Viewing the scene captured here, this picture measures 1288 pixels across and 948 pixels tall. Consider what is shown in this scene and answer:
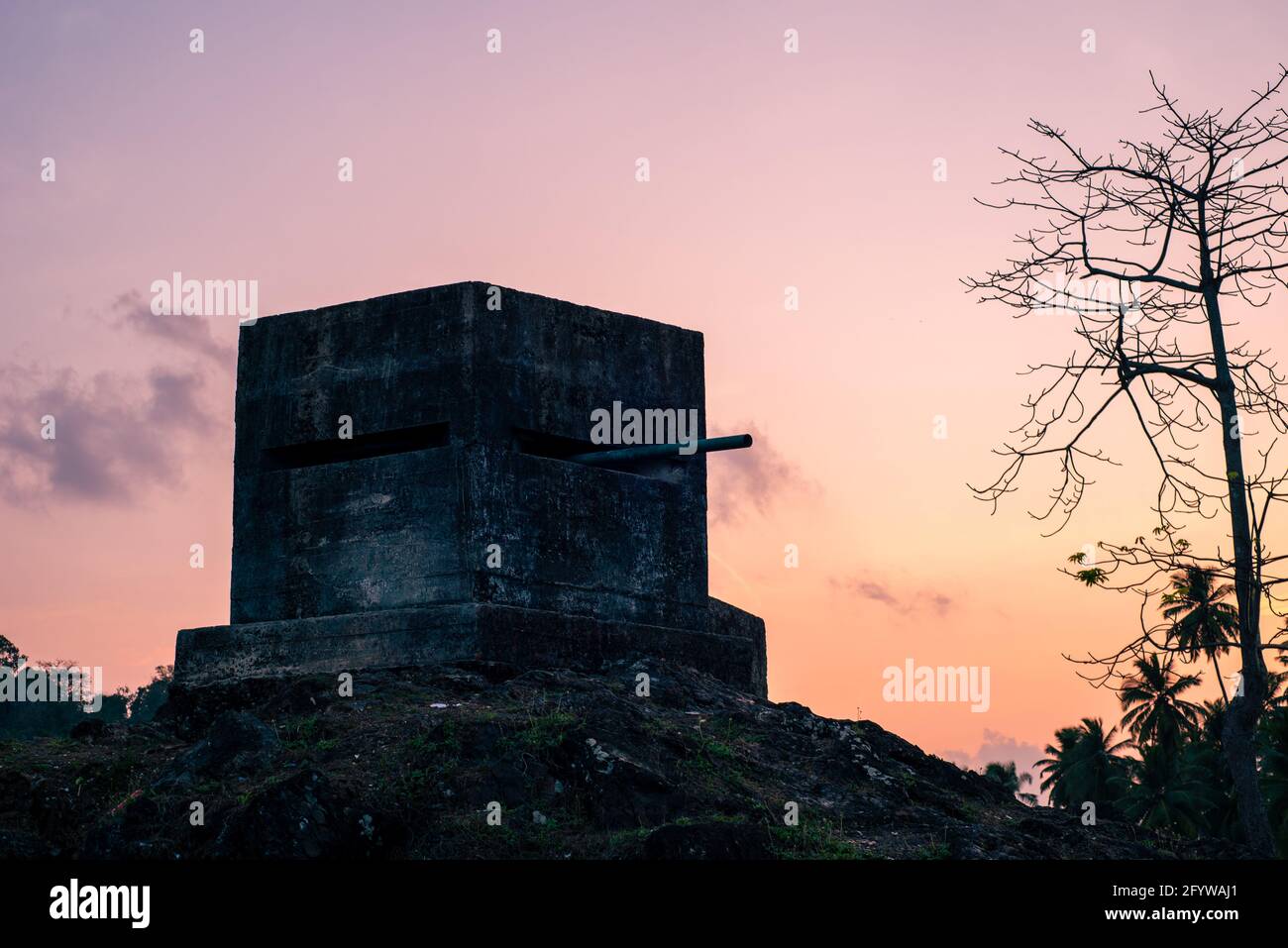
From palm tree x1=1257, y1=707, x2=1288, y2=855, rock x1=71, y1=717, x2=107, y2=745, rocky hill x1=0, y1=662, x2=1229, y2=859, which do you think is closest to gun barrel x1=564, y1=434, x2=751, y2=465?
rocky hill x1=0, y1=662, x2=1229, y2=859

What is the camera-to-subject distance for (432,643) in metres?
12.2

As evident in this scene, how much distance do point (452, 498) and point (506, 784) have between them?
2.95 metres

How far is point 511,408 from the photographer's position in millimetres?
12781

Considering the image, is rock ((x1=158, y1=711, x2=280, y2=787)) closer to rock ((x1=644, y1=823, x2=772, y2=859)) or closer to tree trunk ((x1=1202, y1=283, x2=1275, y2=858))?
rock ((x1=644, y1=823, x2=772, y2=859))

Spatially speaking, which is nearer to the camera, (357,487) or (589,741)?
(589,741)

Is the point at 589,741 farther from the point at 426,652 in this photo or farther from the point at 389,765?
the point at 426,652

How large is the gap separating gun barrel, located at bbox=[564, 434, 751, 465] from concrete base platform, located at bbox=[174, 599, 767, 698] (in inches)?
55.0

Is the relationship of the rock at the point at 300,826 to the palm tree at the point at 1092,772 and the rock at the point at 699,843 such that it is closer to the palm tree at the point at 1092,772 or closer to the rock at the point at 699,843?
the rock at the point at 699,843

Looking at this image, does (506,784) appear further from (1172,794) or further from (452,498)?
(1172,794)

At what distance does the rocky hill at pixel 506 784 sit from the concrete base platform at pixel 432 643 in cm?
25

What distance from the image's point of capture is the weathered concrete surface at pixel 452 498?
1241 cm

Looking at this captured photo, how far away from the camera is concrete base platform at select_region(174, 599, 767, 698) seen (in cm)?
1216
